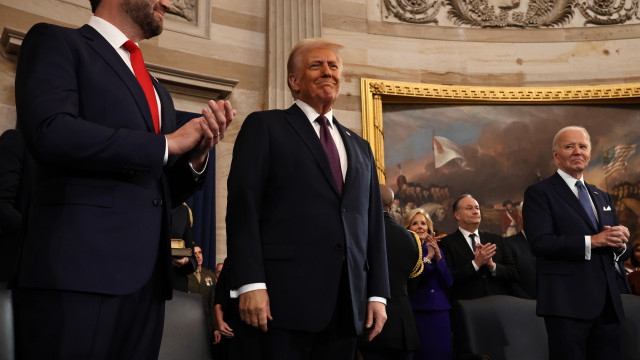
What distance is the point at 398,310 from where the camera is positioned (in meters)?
4.36

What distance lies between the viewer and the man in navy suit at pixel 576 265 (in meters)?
3.90

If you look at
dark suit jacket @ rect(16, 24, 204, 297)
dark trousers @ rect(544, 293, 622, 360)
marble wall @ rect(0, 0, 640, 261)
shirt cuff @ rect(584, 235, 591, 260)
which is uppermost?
marble wall @ rect(0, 0, 640, 261)

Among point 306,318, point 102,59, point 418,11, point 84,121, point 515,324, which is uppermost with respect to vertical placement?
point 418,11

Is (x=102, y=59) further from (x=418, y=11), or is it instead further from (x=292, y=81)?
(x=418, y=11)

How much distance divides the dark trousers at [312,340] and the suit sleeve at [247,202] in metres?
0.21

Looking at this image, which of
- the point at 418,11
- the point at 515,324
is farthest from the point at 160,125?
the point at 418,11

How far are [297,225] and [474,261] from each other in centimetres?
335

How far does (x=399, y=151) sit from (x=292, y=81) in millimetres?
6266

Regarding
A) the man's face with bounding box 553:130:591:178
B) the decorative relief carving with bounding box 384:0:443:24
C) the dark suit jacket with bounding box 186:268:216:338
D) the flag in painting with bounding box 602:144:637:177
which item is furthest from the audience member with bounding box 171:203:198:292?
the flag in painting with bounding box 602:144:637:177

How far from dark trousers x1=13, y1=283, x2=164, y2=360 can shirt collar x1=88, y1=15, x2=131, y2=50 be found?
0.87m

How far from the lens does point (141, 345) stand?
1.91 m

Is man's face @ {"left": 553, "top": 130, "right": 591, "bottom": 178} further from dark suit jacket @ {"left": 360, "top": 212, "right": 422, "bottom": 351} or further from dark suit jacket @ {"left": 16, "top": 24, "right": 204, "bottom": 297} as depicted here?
dark suit jacket @ {"left": 16, "top": 24, "right": 204, "bottom": 297}

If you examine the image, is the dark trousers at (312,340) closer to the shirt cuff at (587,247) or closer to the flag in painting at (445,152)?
the shirt cuff at (587,247)

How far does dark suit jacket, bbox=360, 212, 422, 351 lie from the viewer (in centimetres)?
430
